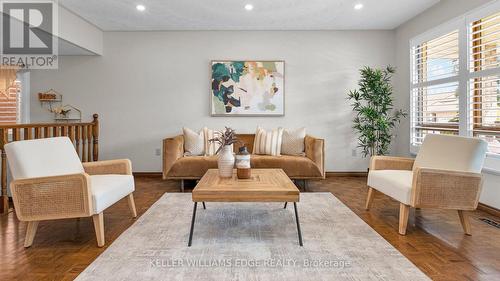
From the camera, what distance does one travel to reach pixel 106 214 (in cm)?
338

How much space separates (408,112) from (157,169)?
14.5 ft

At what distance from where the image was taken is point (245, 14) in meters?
4.82

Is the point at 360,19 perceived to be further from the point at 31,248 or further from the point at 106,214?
the point at 31,248

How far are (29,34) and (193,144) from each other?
2963 mm

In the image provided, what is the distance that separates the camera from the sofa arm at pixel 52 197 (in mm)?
2398

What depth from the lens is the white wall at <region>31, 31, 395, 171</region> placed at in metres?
5.66

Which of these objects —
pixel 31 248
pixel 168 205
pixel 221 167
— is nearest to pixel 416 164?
pixel 221 167

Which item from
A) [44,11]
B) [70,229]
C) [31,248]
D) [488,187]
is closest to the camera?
[31,248]

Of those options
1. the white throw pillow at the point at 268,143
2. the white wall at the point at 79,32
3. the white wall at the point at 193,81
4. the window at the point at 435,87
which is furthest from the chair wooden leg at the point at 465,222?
the white wall at the point at 79,32

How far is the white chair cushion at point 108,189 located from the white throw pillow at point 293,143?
8.27 feet

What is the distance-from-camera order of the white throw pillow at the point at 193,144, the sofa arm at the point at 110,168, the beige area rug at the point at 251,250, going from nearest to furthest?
the beige area rug at the point at 251,250 < the sofa arm at the point at 110,168 < the white throw pillow at the point at 193,144

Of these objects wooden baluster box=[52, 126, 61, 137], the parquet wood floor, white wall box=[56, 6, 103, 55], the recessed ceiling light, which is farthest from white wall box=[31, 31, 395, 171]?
the parquet wood floor

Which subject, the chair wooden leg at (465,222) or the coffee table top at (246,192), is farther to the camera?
the chair wooden leg at (465,222)

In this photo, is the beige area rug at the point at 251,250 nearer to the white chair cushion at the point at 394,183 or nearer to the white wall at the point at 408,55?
the white chair cushion at the point at 394,183
